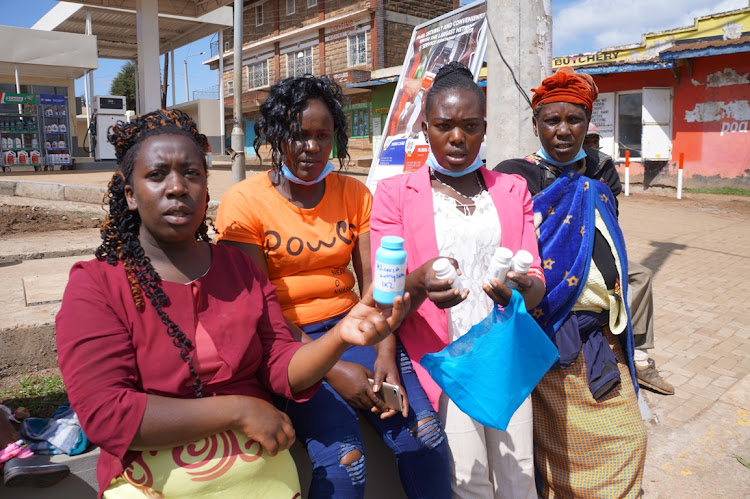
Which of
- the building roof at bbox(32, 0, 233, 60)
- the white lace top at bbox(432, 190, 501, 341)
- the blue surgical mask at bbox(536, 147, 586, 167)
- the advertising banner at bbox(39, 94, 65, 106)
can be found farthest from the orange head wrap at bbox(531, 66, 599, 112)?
the advertising banner at bbox(39, 94, 65, 106)

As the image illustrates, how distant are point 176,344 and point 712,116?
15.1 meters

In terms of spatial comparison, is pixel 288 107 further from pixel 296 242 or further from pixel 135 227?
pixel 135 227

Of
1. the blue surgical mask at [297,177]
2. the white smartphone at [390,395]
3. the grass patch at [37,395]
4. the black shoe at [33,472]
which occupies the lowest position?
the grass patch at [37,395]

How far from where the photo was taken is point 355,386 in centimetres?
200

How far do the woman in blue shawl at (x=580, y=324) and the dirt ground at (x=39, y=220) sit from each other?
6202 millimetres

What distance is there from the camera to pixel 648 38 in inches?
620

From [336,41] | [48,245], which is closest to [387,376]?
Result: [48,245]

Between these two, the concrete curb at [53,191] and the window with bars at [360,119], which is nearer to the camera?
the concrete curb at [53,191]

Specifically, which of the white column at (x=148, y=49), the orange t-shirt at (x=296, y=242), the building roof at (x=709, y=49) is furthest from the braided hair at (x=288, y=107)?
the white column at (x=148, y=49)

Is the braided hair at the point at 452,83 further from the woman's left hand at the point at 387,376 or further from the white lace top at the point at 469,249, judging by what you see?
the woman's left hand at the point at 387,376

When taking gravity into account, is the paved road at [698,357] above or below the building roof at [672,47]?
below

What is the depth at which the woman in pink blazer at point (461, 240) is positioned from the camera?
2098 millimetres

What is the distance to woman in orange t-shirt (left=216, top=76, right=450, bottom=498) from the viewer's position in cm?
197

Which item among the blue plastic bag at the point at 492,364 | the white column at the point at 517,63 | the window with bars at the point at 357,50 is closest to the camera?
the blue plastic bag at the point at 492,364
